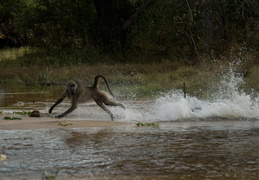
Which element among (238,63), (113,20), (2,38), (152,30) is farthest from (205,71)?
(2,38)

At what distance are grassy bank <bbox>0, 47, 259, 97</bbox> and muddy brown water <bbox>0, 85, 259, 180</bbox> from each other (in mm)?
5850

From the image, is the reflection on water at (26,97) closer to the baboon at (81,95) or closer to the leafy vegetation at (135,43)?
the leafy vegetation at (135,43)

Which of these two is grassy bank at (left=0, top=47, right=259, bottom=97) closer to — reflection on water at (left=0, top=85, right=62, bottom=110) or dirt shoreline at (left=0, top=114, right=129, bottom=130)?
reflection on water at (left=0, top=85, right=62, bottom=110)

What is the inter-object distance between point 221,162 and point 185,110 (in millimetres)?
4968

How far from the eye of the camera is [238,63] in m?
18.9

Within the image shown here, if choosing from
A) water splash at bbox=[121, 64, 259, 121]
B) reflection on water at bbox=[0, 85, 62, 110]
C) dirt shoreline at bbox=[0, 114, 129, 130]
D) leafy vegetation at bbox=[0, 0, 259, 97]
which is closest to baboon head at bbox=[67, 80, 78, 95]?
dirt shoreline at bbox=[0, 114, 129, 130]

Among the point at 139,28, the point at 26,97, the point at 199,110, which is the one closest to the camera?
the point at 199,110

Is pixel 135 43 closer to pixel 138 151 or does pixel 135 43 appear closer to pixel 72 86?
pixel 72 86

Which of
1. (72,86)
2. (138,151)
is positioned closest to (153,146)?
(138,151)

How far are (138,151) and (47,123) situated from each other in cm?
329

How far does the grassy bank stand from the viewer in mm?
17500

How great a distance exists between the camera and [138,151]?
327 inches

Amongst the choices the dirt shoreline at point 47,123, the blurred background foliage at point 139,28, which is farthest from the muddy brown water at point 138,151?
the blurred background foliage at point 139,28

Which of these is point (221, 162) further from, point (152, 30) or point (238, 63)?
point (152, 30)
